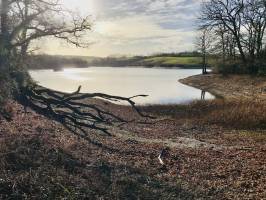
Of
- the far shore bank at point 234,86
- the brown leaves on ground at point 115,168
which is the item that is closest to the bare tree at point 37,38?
the brown leaves on ground at point 115,168

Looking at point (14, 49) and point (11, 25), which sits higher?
point (11, 25)

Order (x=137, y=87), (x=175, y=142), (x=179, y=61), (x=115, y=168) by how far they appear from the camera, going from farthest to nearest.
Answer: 1. (x=179, y=61)
2. (x=137, y=87)
3. (x=175, y=142)
4. (x=115, y=168)

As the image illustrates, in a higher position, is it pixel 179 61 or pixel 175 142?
pixel 179 61

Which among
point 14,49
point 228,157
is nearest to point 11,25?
point 14,49

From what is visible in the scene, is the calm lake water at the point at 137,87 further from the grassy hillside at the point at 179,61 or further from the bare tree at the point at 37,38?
the grassy hillside at the point at 179,61

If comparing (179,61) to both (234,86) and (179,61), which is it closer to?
(179,61)

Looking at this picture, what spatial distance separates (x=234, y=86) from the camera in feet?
181

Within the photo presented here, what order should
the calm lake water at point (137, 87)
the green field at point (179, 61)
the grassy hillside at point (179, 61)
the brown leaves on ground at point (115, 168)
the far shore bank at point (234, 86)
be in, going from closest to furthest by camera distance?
the brown leaves on ground at point (115, 168), the far shore bank at point (234, 86), the calm lake water at point (137, 87), the grassy hillside at point (179, 61), the green field at point (179, 61)

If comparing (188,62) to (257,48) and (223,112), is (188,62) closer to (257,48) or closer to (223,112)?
(257,48)

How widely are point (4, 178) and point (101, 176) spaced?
10.1 ft

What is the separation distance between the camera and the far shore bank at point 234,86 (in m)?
44.4

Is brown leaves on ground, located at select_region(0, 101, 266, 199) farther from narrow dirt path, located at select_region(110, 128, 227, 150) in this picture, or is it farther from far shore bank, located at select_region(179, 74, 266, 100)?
far shore bank, located at select_region(179, 74, 266, 100)

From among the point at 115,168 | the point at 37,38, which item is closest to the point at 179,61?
the point at 37,38

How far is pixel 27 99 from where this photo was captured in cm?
2142
